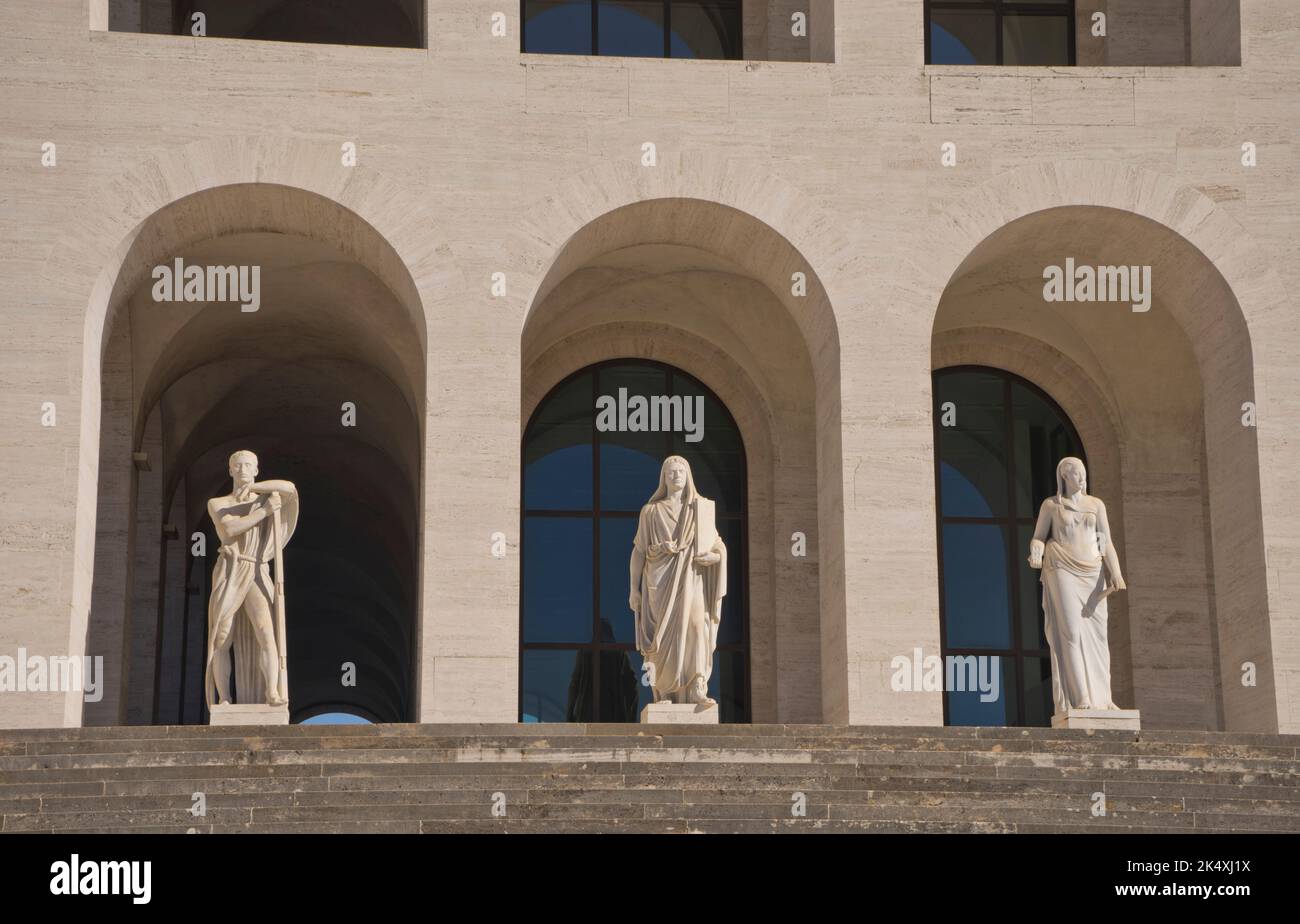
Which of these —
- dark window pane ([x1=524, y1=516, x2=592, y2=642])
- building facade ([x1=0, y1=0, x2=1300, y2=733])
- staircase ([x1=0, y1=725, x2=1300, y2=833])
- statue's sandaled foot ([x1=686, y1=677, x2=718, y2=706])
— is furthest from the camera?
dark window pane ([x1=524, y1=516, x2=592, y2=642])

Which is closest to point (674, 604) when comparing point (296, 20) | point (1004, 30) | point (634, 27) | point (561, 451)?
point (561, 451)

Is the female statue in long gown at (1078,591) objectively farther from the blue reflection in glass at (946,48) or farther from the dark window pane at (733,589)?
the blue reflection in glass at (946,48)

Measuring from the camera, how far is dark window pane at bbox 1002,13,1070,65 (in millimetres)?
22969

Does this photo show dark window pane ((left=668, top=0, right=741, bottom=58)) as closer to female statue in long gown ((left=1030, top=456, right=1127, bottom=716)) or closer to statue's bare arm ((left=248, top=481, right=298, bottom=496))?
female statue in long gown ((left=1030, top=456, right=1127, bottom=716))

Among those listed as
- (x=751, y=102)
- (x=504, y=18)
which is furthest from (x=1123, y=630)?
(x=504, y=18)

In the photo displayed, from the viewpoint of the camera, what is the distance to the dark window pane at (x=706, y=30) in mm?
22922

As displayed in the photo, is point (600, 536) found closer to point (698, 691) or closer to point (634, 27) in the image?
point (634, 27)

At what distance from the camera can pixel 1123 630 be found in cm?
2205

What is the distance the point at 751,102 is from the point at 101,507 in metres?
8.09

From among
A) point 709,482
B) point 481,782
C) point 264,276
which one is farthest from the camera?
point 709,482

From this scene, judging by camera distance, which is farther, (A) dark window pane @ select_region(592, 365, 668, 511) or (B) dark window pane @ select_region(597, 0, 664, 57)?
(A) dark window pane @ select_region(592, 365, 668, 511)

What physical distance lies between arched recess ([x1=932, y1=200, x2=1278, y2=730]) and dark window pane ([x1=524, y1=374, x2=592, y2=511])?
4172 millimetres

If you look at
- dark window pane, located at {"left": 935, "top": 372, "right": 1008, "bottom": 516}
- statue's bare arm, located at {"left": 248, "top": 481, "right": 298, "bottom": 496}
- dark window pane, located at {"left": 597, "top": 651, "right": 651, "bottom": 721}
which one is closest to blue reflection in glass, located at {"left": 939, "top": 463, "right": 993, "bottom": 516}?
dark window pane, located at {"left": 935, "top": 372, "right": 1008, "bottom": 516}
